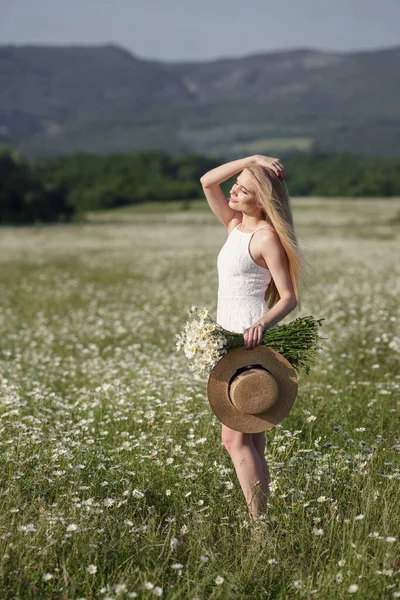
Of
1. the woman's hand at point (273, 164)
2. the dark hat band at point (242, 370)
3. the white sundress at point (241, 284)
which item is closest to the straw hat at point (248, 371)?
the dark hat band at point (242, 370)

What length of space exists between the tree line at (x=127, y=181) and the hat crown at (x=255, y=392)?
51.3 m

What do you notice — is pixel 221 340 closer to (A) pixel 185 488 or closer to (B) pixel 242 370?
(B) pixel 242 370

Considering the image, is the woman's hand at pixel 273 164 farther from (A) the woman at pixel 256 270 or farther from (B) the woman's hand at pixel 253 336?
(B) the woman's hand at pixel 253 336

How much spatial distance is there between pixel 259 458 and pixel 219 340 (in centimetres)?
99

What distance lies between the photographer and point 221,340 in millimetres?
4586

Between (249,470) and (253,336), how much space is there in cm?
98

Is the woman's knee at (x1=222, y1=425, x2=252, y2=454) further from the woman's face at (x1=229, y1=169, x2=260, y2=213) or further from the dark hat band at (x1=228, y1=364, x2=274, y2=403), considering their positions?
the woman's face at (x1=229, y1=169, x2=260, y2=213)

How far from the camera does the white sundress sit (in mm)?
4895

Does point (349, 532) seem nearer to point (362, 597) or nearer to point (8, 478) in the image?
point (362, 597)

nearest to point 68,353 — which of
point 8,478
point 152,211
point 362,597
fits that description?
point 8,478

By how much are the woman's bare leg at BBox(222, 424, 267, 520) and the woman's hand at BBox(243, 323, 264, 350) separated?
668 millimetres

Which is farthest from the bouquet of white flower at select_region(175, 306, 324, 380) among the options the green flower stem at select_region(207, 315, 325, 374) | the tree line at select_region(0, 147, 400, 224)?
the tree line at select_region(0, 147, 400, 224)

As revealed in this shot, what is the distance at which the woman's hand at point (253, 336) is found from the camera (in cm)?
469

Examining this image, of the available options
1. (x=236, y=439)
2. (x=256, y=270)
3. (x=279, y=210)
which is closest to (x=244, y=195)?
(x=279, y=210)
